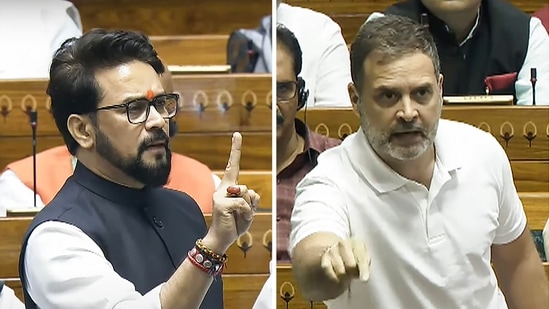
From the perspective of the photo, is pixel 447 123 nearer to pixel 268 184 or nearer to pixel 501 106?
pixel 501 106

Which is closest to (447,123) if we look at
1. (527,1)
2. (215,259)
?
(527,1)

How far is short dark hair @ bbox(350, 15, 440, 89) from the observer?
92 centimetres

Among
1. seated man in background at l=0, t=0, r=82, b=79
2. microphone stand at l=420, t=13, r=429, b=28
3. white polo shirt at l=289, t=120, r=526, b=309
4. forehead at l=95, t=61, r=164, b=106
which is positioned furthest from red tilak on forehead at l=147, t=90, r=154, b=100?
microphone stand at l=420, t=13, r=429, b=28

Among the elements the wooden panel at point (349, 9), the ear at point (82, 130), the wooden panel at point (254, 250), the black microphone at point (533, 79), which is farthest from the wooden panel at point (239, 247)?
the black microphone at point (533, 79)

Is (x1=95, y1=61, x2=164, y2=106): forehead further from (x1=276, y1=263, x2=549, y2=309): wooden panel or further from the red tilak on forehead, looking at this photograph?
(x1=276, y1=263, x2=549, y2=309): wooden panel

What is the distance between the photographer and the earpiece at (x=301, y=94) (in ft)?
3.25

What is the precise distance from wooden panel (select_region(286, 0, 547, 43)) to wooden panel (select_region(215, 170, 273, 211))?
181 millimetres

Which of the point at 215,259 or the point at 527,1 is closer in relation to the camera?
the point at 215,259

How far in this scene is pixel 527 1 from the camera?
102 cm

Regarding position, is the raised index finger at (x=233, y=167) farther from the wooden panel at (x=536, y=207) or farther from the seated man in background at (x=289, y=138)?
the wooden panel at (x=536, y=207)

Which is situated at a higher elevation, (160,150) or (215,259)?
(160,150)

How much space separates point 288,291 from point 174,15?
0.37m

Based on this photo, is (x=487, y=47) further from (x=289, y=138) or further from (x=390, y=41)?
(x=289, y=138)

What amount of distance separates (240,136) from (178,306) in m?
0.21
